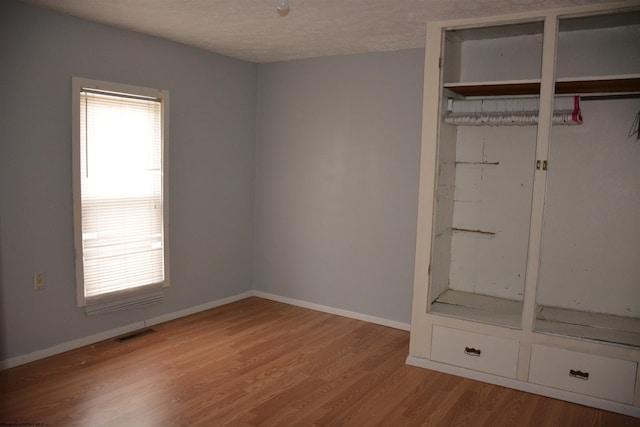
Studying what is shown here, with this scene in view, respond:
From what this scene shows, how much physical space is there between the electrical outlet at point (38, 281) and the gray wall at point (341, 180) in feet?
7.61

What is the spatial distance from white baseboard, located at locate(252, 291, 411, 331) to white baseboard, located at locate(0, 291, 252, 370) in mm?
438

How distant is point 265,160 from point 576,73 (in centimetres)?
306

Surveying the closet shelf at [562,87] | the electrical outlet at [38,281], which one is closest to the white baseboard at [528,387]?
the closet shelf at [562,87]

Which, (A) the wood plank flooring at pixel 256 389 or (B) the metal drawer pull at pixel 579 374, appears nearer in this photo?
(A) the wood plank flooring at pixel 256 389

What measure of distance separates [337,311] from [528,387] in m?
2.02

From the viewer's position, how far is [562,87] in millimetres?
3305

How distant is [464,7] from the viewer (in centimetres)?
311

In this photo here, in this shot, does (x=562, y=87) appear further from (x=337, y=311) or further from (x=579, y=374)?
(x=337, y=311)

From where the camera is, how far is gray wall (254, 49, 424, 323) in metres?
4.39

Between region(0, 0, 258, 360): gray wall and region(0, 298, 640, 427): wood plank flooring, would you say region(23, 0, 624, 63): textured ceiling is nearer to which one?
region(0, 0, 258, 360): gray wall

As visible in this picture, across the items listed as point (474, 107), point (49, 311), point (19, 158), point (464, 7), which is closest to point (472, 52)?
point (474, 107)

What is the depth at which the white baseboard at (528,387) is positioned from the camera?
300cm

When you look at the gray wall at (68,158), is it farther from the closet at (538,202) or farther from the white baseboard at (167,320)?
the closet at (538,202)

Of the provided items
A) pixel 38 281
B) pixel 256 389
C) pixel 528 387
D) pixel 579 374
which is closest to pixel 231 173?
pixel 38 281
